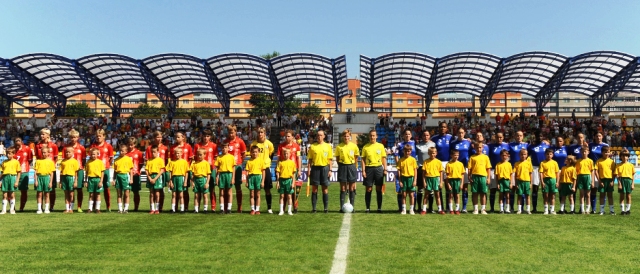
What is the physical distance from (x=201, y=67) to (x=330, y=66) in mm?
7865

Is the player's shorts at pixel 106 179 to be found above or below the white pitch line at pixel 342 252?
above

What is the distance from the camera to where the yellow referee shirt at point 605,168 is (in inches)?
556

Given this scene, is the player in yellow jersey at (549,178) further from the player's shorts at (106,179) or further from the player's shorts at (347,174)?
the player's shorts at (106,179)

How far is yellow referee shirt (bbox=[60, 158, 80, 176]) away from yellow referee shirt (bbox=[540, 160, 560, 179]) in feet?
32.6

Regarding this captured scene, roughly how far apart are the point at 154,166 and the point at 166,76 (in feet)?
99.2

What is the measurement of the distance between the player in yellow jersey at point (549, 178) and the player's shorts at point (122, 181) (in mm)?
8787

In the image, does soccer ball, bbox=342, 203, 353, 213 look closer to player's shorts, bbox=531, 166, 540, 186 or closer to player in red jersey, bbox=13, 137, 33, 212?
player's shorts, bbox=531, 166, 540, 186

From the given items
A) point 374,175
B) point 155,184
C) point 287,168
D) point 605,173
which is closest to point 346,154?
point 374,175

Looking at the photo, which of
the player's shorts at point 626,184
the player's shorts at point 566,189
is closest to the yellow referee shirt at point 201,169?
the player's shorts at point 566,189

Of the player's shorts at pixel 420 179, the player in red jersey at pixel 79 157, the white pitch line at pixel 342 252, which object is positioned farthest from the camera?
the player in red jersey at pixel 79 157

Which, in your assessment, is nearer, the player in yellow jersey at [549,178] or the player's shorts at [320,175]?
the player's shorts at [320,175]

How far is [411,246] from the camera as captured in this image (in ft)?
27.7

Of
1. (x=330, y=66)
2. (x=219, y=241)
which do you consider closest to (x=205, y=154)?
(x=219, y=241)

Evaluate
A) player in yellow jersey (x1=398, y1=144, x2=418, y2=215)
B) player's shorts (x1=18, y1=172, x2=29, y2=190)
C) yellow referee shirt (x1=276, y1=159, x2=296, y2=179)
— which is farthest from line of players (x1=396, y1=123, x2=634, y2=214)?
player's shorts (x1=18, y1=172, x2=29, y2=190)
